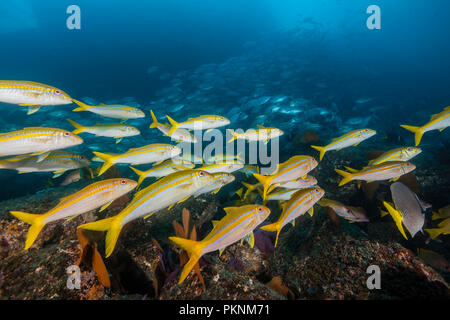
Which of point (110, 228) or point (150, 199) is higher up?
point (150, 199)

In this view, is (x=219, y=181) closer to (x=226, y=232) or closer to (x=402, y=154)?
(x=226, y=232)

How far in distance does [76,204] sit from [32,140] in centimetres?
119

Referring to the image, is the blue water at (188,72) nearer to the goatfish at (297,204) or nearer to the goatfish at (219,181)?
the goatfish at (297,204)

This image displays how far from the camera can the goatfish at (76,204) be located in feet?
6.14

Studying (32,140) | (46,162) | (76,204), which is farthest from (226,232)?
(46,162)

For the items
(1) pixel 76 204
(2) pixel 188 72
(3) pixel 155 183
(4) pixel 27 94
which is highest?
(2) pixel 188 72

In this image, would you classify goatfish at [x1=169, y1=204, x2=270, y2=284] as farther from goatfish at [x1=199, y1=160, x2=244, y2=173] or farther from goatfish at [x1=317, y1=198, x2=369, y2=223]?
goatfish at [x1=317, y1=198, x2=369, y2=223]

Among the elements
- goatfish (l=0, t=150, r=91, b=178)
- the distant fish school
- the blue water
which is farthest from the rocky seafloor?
the blue water

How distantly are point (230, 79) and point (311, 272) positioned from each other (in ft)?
63.7

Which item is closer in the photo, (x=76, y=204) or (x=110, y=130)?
(x=76, y=204)

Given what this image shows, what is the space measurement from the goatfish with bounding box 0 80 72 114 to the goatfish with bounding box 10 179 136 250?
147 centimetres

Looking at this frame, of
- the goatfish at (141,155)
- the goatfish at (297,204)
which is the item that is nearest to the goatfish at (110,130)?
the goatfish at (141,155)

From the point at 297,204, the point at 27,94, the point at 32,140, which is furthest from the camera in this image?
the point at 297,204

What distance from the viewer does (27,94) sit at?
2.43m
